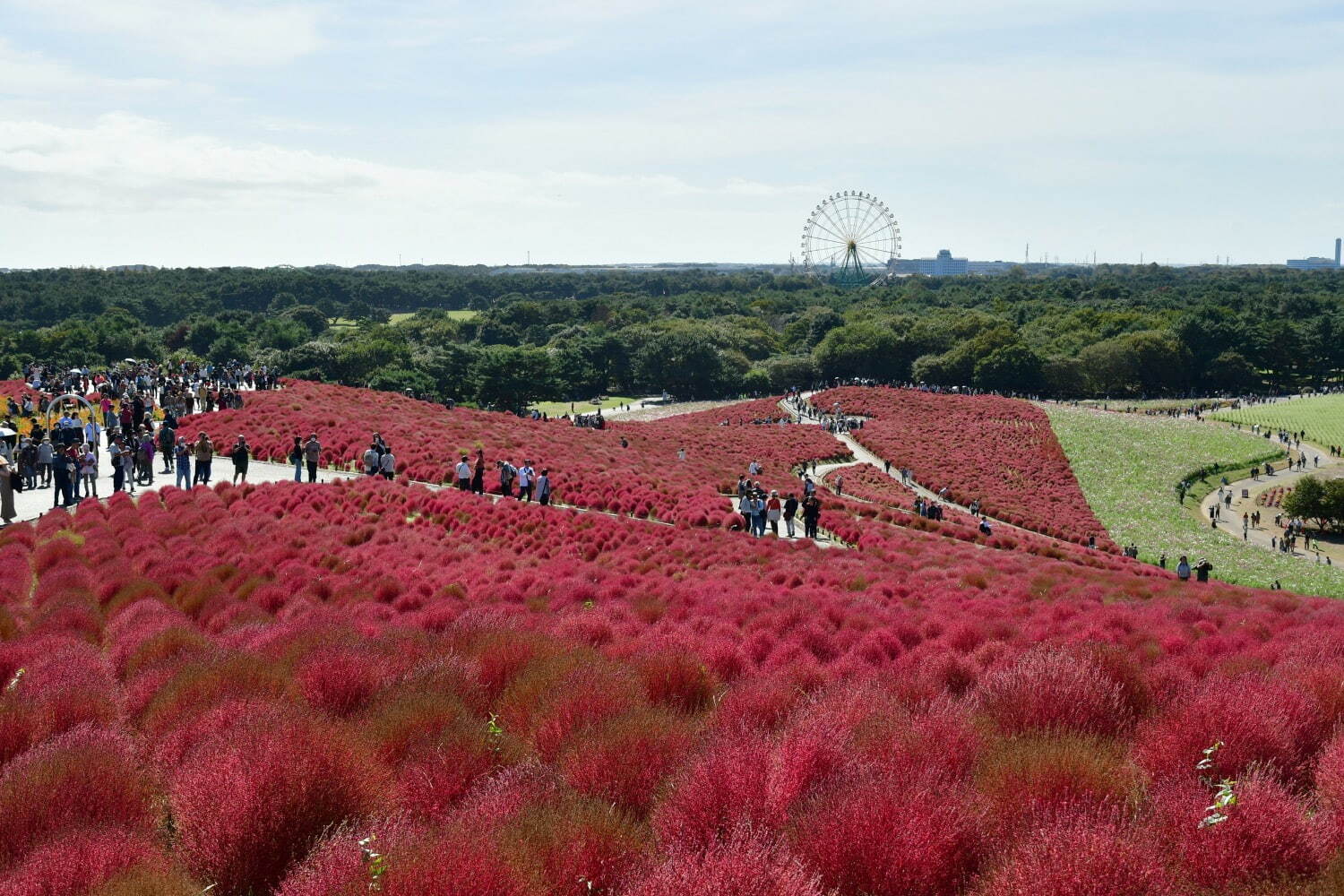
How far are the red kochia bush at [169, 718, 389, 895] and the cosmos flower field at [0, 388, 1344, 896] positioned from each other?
0.06 ft

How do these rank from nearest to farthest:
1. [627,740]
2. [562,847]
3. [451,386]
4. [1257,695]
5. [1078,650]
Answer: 1. [562,847]
2. [627,740]
3. [1257,695]
4. [1078,650]
5. [451,386]

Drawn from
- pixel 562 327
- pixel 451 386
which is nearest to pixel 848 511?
pixel 451 386

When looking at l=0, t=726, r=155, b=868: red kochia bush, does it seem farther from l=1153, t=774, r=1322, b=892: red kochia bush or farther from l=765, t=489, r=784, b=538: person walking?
l=765, t=489, r=784, b=538: person walking

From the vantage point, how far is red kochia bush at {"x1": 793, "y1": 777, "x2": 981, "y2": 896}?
15.8 feet

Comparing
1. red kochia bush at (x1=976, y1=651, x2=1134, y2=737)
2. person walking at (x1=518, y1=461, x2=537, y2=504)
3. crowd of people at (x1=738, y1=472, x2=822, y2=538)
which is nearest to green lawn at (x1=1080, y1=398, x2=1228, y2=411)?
crowd of people at (x1=738, y1=472, x2=822, y2=538)

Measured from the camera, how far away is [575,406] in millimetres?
103625

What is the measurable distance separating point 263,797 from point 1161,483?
6970cm

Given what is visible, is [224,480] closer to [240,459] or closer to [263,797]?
[240,459]

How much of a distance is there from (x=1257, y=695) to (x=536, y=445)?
119ft

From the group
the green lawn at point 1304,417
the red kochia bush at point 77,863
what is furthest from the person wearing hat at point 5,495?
the green lawn at point 1304,417

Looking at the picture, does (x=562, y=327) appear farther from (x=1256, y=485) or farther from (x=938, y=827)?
(x=938, y=827)

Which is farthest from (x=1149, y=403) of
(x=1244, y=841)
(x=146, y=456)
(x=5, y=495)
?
(x=1244, y=841)

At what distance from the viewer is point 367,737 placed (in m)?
6.52

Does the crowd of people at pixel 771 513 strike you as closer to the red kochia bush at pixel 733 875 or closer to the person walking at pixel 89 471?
the person walking at pixel 89 471
